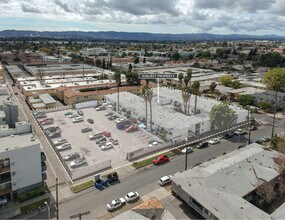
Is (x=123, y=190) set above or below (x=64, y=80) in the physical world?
below

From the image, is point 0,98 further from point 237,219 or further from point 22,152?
point 237,219

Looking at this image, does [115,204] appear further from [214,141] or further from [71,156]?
[214,141]

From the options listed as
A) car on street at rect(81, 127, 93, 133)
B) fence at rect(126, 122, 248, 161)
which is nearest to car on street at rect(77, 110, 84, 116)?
car on street at rect(81, 127, 93, 133)

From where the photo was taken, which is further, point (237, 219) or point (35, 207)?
point (35, 207)

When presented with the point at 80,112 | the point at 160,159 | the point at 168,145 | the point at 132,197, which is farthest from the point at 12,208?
the point at 80,112

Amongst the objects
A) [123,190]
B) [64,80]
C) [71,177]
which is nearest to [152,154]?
[123,190]

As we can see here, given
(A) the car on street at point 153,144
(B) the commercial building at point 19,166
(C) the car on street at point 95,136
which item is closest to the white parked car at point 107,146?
(C) the car on street at point 95,136
